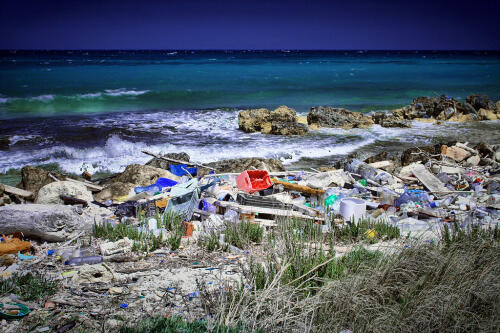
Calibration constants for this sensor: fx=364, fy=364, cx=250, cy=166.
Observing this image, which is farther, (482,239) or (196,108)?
(196,108)

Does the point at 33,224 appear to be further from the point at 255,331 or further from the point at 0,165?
the point at 0,165

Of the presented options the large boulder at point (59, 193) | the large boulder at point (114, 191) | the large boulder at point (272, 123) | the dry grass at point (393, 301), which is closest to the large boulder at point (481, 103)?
the large boulder at point (272, 123)

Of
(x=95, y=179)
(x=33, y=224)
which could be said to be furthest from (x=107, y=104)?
(x=33, y=224)

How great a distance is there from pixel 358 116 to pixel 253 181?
1071 cm

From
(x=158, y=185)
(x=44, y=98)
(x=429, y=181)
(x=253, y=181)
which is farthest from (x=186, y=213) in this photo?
(x=44, y=98)

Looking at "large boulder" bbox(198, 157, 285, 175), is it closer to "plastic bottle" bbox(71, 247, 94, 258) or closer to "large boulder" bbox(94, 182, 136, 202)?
"large boulder" bbox(94, 182, 136, 202)

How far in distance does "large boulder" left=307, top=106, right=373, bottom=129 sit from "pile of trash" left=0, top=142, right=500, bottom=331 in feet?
20.0

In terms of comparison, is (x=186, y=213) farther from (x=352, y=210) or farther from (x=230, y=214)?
(x=352, y=210)

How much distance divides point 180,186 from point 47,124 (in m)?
13.0

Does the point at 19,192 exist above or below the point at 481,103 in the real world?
below

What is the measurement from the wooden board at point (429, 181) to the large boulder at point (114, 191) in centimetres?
611

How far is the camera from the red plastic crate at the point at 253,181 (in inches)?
280

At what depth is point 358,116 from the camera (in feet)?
54.2

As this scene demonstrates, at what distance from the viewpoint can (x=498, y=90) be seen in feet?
98.3
